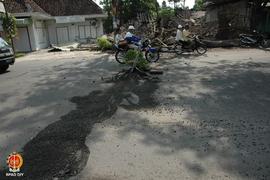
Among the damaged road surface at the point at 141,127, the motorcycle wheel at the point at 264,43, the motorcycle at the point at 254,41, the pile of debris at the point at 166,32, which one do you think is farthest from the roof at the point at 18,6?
the motorcycle wheel at the point at 264,43

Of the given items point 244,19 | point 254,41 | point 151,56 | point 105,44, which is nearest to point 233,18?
point 244,19

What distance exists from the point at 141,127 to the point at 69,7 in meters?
30.4

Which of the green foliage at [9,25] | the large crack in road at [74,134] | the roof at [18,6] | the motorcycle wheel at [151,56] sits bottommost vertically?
the large crack in road at [74,134]

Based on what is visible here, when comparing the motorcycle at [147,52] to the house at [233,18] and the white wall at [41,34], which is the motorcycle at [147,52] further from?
the white wall at [41,34]

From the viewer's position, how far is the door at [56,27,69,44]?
1277 inches

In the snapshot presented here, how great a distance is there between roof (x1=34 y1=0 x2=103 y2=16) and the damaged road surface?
2407 centimetres

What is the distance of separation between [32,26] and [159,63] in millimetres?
16446

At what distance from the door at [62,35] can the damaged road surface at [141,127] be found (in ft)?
75.5

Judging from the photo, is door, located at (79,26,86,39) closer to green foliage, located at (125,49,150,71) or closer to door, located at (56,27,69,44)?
door, located at (56,27,69,44)

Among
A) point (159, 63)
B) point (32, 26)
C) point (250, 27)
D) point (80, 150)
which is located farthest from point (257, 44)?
point (32, 26)

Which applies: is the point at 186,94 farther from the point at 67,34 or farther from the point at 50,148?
the point at 67,34

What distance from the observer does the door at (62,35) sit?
106 feet

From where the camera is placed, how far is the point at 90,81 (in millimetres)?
10234

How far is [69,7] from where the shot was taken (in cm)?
3347
